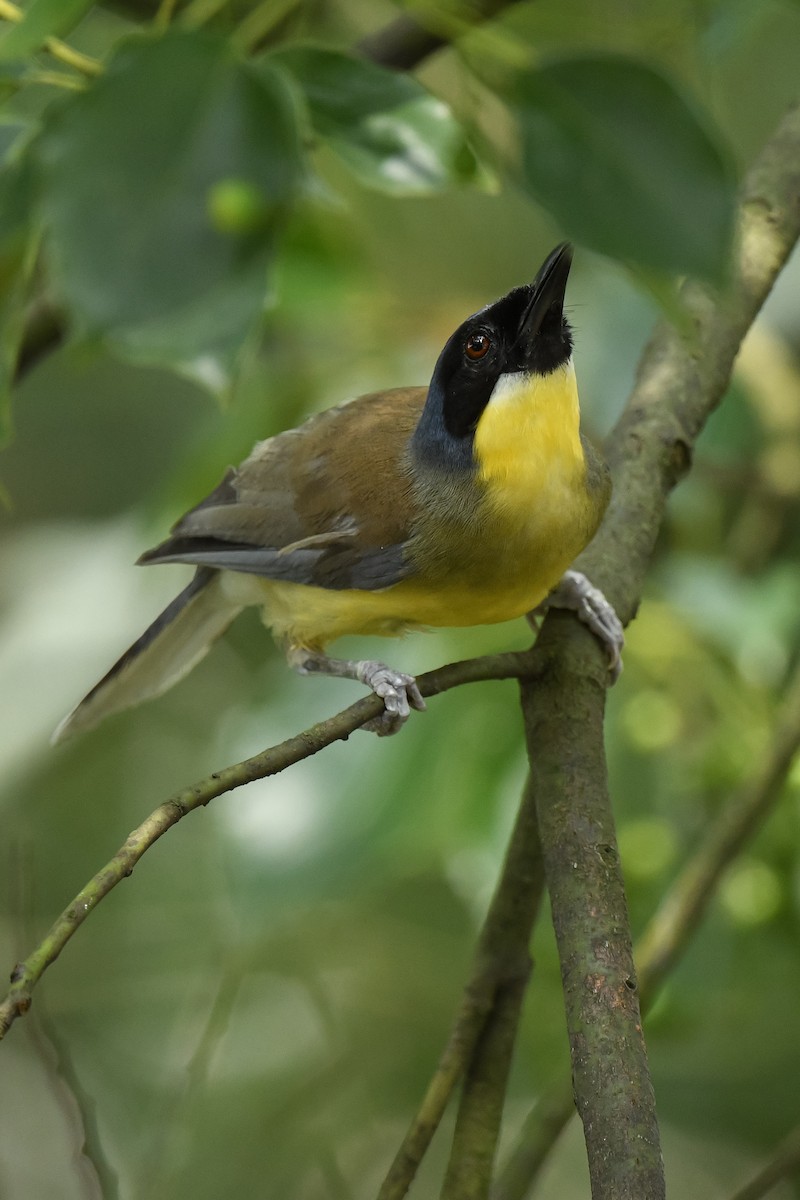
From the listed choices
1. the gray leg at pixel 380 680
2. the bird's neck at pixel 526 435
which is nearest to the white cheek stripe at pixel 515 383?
the bird's neck at pixel 526 435

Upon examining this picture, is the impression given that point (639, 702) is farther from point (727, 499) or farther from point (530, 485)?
point (727, 499)

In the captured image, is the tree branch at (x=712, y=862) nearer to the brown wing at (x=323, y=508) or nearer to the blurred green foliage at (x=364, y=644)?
the blurred green foliage at (x=364, y=644)

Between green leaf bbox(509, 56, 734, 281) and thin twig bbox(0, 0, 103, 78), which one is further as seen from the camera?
thin twig bbox(0, 0, 103, 78)

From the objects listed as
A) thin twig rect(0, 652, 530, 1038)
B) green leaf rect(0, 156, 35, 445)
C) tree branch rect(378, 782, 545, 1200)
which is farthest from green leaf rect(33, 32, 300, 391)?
tree branch rect(378, 782, 545, 1200)

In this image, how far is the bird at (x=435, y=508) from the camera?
234 centimetres

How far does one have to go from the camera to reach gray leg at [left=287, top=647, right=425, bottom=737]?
2248 mm

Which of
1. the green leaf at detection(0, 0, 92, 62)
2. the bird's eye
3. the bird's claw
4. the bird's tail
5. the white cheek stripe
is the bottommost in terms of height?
the bird's tail

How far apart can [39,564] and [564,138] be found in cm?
216

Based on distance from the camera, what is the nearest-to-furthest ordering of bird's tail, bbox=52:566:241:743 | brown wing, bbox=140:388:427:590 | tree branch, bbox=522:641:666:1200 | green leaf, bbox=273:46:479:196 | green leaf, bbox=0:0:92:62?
tree branch, bbox=522:641:666:1200 < green leaf, bbox=0:0:92:62 < green leaf, bbox=273:46:479:196 < brown wing, bbox=140:388:427:590 < bird's tail, bbox=52:566:241:743

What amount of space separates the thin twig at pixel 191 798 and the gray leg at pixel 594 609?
258mm

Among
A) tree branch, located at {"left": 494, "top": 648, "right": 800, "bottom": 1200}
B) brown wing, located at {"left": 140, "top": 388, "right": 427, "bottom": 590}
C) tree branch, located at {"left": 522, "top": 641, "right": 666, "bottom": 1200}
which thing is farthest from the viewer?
brown wing, located at {"left": 140, "top": 388, "right": 427, "bottom": 590}

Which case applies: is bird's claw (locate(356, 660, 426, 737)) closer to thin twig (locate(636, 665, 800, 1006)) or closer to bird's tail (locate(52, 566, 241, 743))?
thin twig (locate(636, 665, 800, 1006))

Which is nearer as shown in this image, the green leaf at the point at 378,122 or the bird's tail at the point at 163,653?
the green leaf at the point at 378,122

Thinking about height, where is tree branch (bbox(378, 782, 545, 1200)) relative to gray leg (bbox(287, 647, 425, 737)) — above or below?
below
